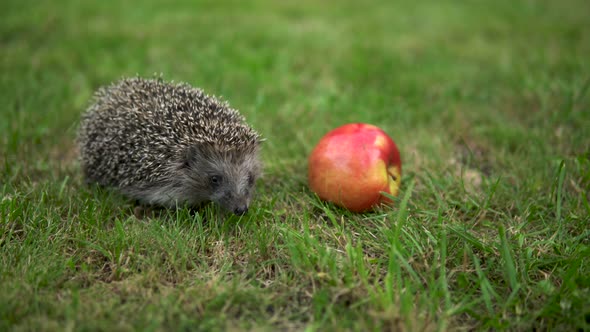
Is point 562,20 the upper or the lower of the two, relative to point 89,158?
upper

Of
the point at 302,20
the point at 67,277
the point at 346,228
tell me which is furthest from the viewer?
the point at 302,20

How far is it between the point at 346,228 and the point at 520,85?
4.24 m

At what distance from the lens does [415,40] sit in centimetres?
810

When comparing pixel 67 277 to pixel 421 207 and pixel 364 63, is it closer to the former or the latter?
pixel 421 207

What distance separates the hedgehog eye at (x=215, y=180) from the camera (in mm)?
4086

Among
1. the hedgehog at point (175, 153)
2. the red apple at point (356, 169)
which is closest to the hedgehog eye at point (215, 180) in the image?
the hedgehog at point (175, 153)

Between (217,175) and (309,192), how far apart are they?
34.1 inches

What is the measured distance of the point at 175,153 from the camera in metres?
4.07

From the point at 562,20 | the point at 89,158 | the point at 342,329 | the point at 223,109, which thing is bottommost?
the point at 342,329

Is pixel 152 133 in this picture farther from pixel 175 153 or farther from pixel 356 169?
pixel 356 169

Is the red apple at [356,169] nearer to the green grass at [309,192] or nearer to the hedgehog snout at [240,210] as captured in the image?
the green grass at [309,192]

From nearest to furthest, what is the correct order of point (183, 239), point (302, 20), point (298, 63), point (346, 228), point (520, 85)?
1. point (183, 239)
2. point (346, 228)
3. point (520, 85)
4. point (298, 63)
5. point (302, 20)

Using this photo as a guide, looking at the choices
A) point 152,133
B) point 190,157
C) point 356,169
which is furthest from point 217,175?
point 356,169

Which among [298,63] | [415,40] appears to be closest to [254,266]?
[298,63]
